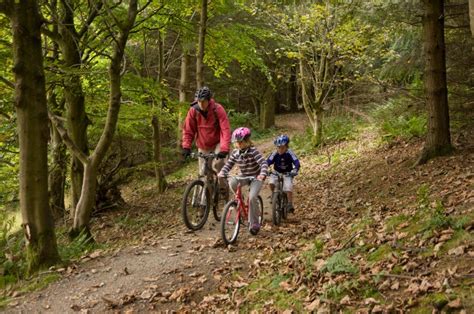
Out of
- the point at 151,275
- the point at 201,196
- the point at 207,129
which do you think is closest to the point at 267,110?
the point at 207,129

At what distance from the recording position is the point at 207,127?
8773 mm

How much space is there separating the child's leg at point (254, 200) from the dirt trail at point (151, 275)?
0.33 metres

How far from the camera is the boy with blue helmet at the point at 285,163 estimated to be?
9078mm

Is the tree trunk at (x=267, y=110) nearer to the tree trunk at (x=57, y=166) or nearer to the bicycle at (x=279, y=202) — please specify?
the tree trunk at (x=57, y=166)

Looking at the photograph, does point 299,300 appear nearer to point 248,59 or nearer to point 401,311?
point 401,311

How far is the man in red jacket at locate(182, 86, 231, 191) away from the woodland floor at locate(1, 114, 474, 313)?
155 cm

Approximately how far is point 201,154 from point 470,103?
6.72m

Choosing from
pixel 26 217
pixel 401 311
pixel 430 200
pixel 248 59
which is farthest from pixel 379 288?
pixel 248 59

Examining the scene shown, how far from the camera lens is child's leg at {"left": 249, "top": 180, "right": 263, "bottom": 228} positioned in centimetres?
790

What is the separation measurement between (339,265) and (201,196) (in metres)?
3.62

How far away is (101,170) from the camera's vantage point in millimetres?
14281

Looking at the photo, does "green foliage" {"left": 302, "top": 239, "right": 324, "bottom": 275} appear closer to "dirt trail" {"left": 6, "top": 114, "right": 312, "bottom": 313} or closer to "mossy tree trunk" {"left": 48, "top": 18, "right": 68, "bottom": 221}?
"dirt trail" {"left": 6, "top": 114, "right": 312, "bottom": 313}

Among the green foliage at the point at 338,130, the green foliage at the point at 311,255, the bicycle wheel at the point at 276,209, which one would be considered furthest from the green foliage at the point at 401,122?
the green foliage at the point at 311,255

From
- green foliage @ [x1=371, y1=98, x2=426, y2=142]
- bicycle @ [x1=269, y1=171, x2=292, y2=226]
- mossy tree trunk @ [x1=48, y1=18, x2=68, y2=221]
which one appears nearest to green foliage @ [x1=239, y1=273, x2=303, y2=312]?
bicycle @ [x1=269, y1=171, x2=292, y2=226]
